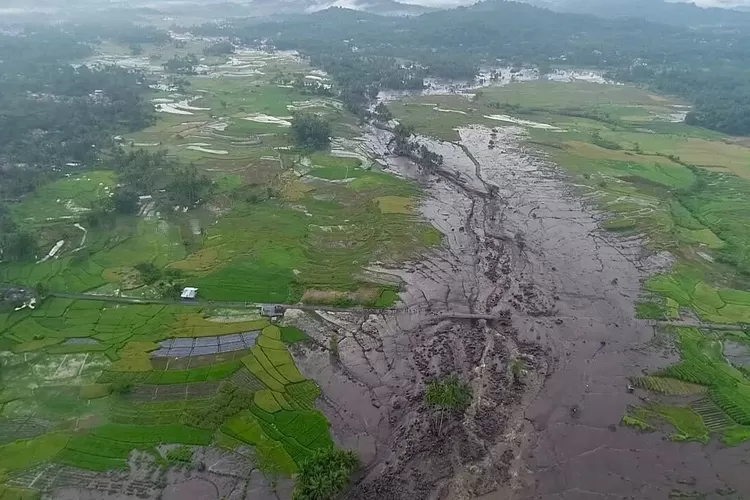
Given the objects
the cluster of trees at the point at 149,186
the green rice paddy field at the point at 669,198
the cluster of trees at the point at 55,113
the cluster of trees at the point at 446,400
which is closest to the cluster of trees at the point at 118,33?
the cluster of trees at the point at 55,113

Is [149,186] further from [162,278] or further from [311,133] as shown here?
[311,133]

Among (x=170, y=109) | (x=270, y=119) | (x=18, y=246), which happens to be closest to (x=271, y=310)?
(x=18, y=246)

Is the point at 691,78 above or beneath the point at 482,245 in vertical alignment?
above

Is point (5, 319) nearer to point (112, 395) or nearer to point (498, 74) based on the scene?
point (112, 395)

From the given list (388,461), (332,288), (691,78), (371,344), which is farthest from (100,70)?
(691,78)

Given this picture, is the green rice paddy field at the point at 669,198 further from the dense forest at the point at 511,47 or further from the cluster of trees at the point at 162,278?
the cluster of trees at the point at 162,278

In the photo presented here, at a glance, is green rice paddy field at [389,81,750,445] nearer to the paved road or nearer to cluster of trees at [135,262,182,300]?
the paved road
